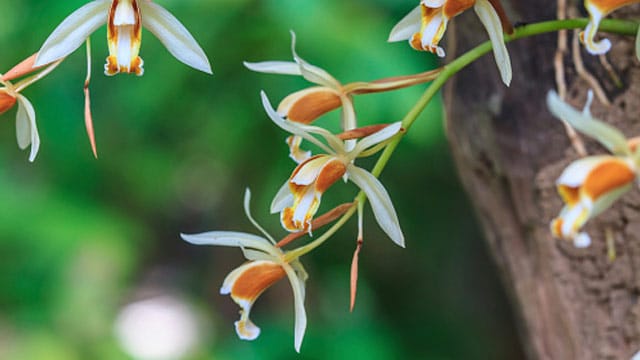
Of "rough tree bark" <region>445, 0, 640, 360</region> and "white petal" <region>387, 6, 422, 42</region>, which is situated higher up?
"white petal" <region>387, 6, 422, 42</region>

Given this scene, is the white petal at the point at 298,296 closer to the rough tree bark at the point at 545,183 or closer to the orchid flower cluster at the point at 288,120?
the orchid flower cluster at the point at 288,120


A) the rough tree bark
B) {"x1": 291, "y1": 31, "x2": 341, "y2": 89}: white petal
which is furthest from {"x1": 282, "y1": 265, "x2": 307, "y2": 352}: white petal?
the rough tree bark

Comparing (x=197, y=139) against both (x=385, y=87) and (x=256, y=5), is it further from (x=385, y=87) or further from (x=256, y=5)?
A: (x=385, y=87)

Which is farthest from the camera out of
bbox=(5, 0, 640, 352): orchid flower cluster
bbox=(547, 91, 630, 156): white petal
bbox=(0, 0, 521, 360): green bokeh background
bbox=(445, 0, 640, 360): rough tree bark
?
bbox=(0, 0, 521, 360): green bokeh background

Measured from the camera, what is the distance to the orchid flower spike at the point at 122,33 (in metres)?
0.43

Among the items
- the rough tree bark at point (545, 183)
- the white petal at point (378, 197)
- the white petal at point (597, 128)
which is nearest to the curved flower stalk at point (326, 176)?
the white petal at point (378, 197)

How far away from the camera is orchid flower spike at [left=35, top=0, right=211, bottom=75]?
43 cm

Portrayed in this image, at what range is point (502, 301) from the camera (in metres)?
1.49

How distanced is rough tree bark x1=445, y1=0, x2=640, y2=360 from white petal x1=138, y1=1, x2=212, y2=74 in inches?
11.7

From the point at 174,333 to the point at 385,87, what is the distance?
1152 mm

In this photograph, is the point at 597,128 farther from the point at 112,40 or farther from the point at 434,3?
the point at 112,40

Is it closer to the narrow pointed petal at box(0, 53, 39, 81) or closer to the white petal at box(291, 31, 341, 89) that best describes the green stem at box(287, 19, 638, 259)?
the white petal at box(291, 31, 341, 89)

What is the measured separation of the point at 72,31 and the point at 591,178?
10.4 inches

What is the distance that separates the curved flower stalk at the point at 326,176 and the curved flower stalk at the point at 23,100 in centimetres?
12
